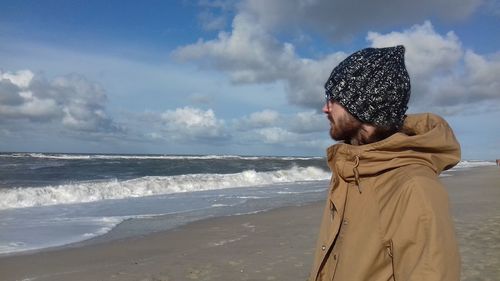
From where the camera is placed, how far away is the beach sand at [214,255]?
6.04 m

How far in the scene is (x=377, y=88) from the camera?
1623 mm

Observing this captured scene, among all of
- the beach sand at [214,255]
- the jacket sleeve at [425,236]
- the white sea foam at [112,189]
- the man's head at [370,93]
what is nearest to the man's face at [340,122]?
the man's head at [370,93]

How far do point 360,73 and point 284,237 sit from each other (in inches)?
283

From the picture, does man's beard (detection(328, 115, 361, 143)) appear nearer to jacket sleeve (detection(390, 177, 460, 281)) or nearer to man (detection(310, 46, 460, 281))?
man (detection(310, 46, 460, 281))

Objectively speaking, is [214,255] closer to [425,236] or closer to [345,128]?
[345,128]

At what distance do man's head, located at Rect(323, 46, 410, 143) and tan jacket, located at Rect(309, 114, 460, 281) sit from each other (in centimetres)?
9

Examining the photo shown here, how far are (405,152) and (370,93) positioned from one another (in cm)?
26

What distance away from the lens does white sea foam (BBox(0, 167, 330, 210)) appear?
614 inches

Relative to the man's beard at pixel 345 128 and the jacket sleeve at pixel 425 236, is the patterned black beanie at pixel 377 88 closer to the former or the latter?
the man's beard at pixel 345 128

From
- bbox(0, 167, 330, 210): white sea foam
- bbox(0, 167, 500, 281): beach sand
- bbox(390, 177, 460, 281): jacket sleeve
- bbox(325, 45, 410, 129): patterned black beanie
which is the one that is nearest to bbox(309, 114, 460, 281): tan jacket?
bbox(390, 177, 460, 281): jacket sleeve

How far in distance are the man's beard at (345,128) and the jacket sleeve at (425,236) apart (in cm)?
38

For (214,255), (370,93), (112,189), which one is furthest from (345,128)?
(112,189)

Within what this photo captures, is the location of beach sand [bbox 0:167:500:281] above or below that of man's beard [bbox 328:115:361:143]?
below

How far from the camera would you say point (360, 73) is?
5.49 ft
